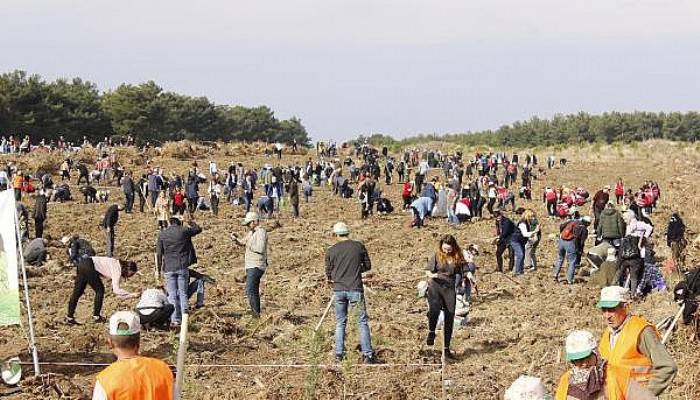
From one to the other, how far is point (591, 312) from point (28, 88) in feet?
176

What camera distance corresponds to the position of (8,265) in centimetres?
923

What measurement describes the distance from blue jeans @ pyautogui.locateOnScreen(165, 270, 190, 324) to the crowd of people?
0.02 meters

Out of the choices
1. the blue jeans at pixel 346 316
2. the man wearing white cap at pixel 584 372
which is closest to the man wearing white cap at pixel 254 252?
the blue jeans at pixel 346 316

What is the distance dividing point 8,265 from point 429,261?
474 centimetres

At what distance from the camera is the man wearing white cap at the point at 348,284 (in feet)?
32.8

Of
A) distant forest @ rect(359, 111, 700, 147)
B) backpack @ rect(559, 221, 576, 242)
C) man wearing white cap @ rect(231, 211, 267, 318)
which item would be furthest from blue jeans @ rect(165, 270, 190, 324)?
distant forest @ rect(359, 111, 700, 147)

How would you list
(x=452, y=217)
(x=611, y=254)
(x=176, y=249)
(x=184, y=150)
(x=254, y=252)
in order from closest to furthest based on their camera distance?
1. (x=176, y=249)
2. (x=254, y=252)
3. (x=611, y=254)
4. (x=452, y=217)
5. (x=184, y=150)

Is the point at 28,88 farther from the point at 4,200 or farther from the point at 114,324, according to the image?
the point at 114,324

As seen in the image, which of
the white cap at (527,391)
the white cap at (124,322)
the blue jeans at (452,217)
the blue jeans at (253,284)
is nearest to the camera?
the white cap at (527,391)

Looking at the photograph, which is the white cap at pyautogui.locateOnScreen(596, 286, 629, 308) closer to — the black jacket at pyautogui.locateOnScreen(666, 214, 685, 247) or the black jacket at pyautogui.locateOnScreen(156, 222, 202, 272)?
the black jacket at pyautogui.locateOnScreen(156, 222, 202, 272)

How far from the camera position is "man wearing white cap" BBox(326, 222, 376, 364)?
10008 millimetres

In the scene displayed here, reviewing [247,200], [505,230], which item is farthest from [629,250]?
[247,200]

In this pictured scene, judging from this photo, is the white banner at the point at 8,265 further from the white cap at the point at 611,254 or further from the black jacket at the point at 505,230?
the black jacket at the point at 505,230

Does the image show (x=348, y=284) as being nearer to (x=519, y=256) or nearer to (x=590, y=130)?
(x=519, y=256)
